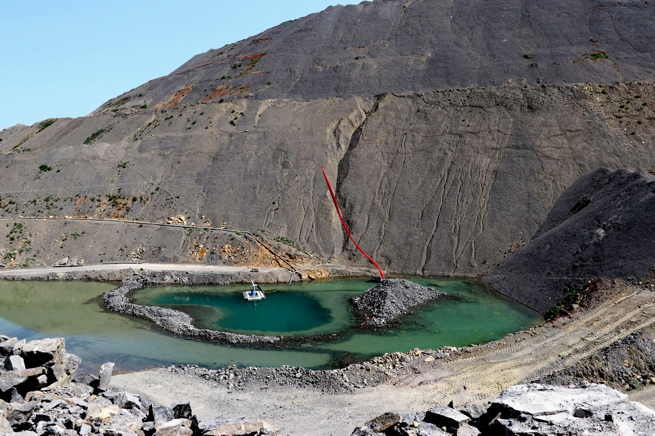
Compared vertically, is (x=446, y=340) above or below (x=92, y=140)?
below

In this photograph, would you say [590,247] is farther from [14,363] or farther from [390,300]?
[14,363]

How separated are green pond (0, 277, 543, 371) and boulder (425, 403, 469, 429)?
331 inches

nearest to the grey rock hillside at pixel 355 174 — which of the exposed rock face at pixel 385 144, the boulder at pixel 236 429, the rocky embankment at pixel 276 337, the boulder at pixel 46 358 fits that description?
the exposed rock face at pixel 385 144

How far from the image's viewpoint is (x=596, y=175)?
3180cm

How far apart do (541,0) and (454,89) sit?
16413 mm

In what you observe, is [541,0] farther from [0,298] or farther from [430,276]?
[0,298]

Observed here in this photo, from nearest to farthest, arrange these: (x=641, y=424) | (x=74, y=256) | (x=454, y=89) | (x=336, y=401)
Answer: (x=641, y=424) → (x=336, y=401) → (x=74, y=256) → (x=454, y=89)

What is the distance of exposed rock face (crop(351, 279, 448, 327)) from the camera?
23078 millimetres

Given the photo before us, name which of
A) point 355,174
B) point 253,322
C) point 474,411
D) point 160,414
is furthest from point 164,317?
point 355,174

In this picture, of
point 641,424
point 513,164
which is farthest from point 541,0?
point 641,424

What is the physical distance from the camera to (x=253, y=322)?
23.6 meters

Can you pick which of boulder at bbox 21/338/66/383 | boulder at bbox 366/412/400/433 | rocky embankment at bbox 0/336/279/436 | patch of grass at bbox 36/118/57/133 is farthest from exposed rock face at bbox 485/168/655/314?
patch of grass at bbox 36/118/57/133

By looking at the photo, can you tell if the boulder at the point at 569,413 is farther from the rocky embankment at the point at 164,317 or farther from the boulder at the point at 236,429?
the rocky embankment at the point at 164,317

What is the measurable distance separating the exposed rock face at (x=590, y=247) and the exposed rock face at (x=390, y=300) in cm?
464
